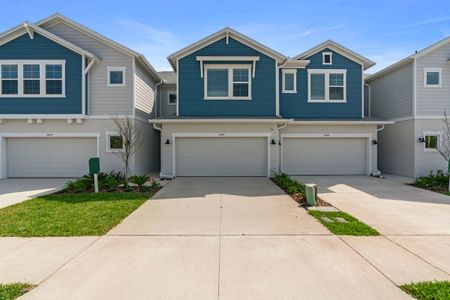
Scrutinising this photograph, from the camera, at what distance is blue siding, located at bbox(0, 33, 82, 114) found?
13.9 meters

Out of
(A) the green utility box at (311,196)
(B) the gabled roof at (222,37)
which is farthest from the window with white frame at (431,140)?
(A) the green utility box at (311,196)

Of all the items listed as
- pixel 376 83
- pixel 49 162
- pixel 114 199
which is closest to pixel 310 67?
pixel 376 83

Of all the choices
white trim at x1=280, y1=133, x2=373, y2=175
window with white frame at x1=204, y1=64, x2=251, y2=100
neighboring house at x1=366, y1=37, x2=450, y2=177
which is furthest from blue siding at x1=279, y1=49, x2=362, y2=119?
neighboring house at x1=366, y1=37, x2=450, y2=177

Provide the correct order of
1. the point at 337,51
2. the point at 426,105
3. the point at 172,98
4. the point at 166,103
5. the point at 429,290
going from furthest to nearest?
the point at 172,98 < the point at 166,103 < the point at 337,51 < the point at 426,105 < the point at 429,290

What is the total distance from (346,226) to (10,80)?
15.7 meters

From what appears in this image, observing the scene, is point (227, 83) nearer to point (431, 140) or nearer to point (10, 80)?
point (10, 80)

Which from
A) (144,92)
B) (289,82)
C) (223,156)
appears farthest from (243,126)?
(144,92)

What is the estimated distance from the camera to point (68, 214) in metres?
7.21

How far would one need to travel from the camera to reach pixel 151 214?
7.43m

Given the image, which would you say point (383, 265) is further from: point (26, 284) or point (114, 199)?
point (114, 199)

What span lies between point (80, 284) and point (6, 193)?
891 centimetres

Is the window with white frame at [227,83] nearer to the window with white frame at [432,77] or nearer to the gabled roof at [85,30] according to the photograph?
the gabled roof at [85,30]

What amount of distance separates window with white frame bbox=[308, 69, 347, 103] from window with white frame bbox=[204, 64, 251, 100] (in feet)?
12.5

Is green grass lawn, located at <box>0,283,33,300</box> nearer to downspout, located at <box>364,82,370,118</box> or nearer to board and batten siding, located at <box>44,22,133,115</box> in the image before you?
board and batten siding, located at <box>44,22,133,115</box>
